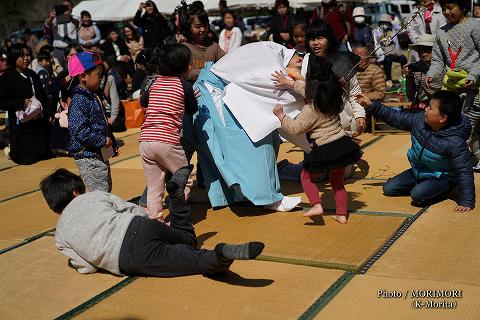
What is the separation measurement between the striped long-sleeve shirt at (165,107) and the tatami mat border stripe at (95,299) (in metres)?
1.21

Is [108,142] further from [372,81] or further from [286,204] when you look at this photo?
[372,81]

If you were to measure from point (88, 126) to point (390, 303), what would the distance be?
2654mm

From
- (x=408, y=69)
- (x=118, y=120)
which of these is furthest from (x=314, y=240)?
(x=118, y=120)

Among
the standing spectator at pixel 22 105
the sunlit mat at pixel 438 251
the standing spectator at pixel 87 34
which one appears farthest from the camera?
the standing spectator at pixel 87 34

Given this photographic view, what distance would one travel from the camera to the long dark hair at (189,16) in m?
5.80

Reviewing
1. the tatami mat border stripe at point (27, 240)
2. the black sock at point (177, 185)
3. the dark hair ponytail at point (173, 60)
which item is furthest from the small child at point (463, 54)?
the tatami mat border stripe at point (27, 240)

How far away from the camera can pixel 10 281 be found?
4.16 metres

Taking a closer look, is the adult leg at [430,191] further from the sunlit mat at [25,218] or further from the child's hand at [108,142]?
the sunlit mat at [25,218]

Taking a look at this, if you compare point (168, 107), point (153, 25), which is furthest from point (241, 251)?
point (153, 25)

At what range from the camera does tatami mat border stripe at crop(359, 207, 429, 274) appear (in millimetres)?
3996

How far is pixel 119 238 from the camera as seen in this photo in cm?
395

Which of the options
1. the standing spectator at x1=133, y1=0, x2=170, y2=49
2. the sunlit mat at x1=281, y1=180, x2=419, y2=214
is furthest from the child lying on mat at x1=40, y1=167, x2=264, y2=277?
the standing spectator at x1=133, y1=0, x2=170, y2=49

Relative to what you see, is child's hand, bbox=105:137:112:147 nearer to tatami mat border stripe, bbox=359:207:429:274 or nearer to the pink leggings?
the pink leggings

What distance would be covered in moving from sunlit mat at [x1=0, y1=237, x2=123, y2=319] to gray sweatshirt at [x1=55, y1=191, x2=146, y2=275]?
0.41 ft
